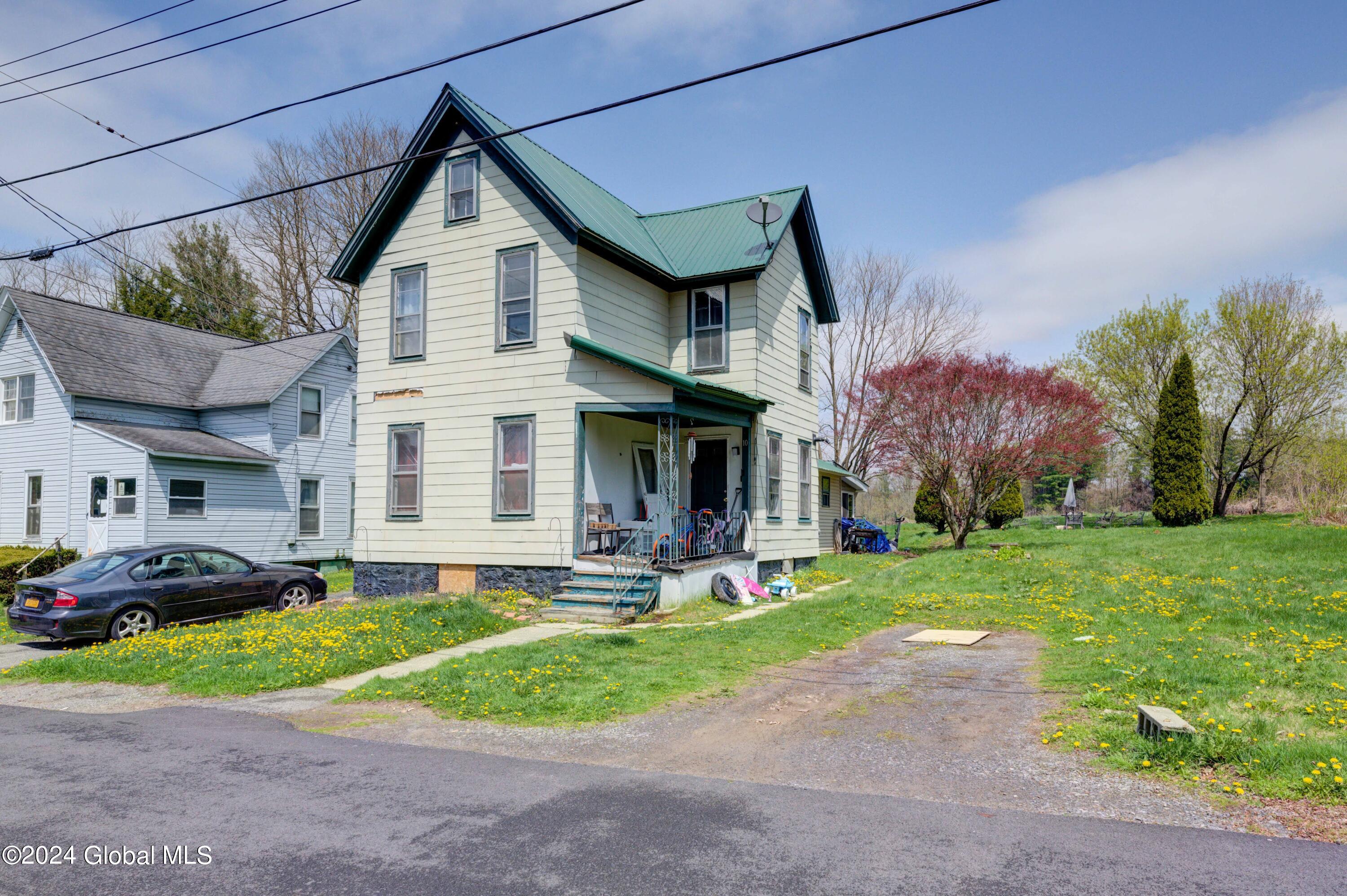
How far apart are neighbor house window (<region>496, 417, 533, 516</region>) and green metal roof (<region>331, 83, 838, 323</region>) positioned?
3.82m

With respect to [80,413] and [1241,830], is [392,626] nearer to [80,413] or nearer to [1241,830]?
[1241,830]

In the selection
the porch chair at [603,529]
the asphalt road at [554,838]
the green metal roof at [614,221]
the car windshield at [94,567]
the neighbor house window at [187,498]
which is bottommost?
the asphalt road at [554,838]

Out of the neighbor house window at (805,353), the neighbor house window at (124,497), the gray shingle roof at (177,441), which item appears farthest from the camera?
the neighbor house window at (124,497)

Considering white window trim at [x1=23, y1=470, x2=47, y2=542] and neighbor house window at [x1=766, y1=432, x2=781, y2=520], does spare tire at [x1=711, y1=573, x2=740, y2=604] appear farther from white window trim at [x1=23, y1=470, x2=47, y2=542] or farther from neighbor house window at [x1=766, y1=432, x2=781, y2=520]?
white window trim at [x1=23, y1=470, x2=47, y2=542]

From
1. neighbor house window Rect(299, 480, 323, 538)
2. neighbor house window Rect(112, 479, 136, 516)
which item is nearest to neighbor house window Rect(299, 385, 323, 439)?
neighbor house window Rect(299, 480, 323, 538)

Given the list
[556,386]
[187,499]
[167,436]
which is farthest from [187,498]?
[556,386]

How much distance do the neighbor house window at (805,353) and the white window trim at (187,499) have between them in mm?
17067

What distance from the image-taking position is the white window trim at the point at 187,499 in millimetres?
22844

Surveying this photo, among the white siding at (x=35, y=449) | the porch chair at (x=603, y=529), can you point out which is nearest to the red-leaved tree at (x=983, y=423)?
the porch chair at (x=603, y=529)

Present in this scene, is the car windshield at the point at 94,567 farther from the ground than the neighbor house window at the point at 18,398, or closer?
closer

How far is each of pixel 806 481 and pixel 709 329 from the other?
198 inches

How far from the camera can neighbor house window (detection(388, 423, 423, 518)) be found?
1708cm

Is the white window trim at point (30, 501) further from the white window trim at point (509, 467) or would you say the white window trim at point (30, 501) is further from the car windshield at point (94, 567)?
the white window trim at point (509, 467)

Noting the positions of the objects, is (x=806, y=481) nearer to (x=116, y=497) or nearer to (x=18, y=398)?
(x=116, y=497)
